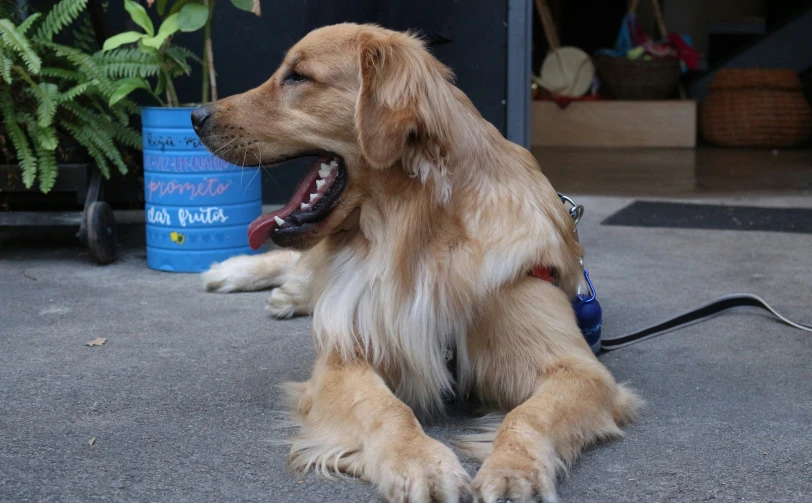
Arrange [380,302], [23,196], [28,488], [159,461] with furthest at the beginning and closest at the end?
[23,196]
[380,302]
[159,461]
[28,488]

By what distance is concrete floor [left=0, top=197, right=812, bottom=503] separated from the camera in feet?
6.63

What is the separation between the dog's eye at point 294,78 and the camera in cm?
247

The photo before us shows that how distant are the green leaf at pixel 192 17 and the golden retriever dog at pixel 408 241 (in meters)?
1.66

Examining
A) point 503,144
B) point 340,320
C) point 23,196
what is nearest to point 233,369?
point 340,320

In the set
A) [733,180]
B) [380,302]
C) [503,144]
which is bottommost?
[733,180]

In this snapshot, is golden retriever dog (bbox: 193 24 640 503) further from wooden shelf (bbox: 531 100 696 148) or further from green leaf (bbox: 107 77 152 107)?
wooden shelf (bbox: 531 100 696 148)

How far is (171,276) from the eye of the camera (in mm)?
4312

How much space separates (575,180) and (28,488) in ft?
19.5

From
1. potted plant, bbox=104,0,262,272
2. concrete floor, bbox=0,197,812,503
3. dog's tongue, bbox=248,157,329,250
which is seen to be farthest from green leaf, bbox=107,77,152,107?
dog's tongue, bbox=248,157,329,250

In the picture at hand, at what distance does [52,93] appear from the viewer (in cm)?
425

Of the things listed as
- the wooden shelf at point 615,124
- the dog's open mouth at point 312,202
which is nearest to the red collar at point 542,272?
the dog's open mouth at point 312,202

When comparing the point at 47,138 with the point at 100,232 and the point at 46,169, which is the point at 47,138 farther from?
the point at 100,232

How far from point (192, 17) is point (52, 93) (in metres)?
0.80

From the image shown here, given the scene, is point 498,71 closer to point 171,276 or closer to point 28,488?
point 171,276
